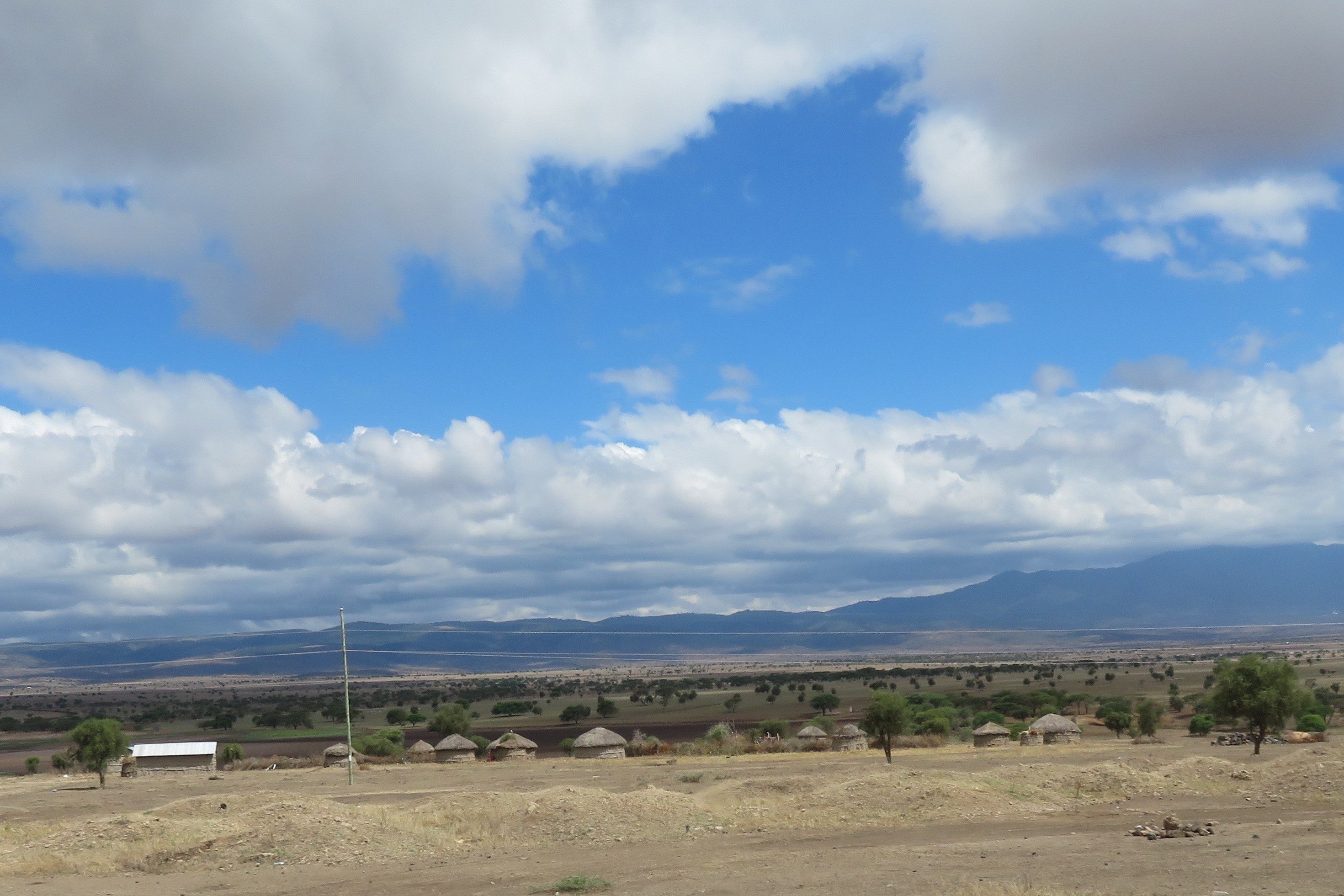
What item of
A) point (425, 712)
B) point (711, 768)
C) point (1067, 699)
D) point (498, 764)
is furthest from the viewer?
point (425, 712)

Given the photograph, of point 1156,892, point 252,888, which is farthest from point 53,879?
point 1156,892

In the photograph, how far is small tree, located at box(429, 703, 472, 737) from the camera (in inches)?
3543

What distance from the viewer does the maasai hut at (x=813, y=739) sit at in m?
69.9

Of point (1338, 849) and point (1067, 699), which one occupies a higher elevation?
point (1338, 849)

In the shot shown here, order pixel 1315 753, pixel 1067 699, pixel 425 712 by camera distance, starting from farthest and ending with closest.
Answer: pixel 425 712
pixel 1067 699
pixel 1315 753

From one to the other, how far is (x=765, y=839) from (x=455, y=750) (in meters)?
48.0

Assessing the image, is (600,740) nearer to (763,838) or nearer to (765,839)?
(763,838)

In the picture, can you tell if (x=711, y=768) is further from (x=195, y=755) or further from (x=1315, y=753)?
(x=195, y=755)

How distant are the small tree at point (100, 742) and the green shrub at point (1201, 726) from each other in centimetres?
6361

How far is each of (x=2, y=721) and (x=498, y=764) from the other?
314 ft

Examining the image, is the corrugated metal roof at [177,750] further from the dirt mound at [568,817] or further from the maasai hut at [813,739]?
the dirt mound at [568,817]

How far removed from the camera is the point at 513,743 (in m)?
72.8

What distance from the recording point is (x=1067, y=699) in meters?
104

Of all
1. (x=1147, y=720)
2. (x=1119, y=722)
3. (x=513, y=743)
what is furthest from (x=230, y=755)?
(x=1147, y=720)
